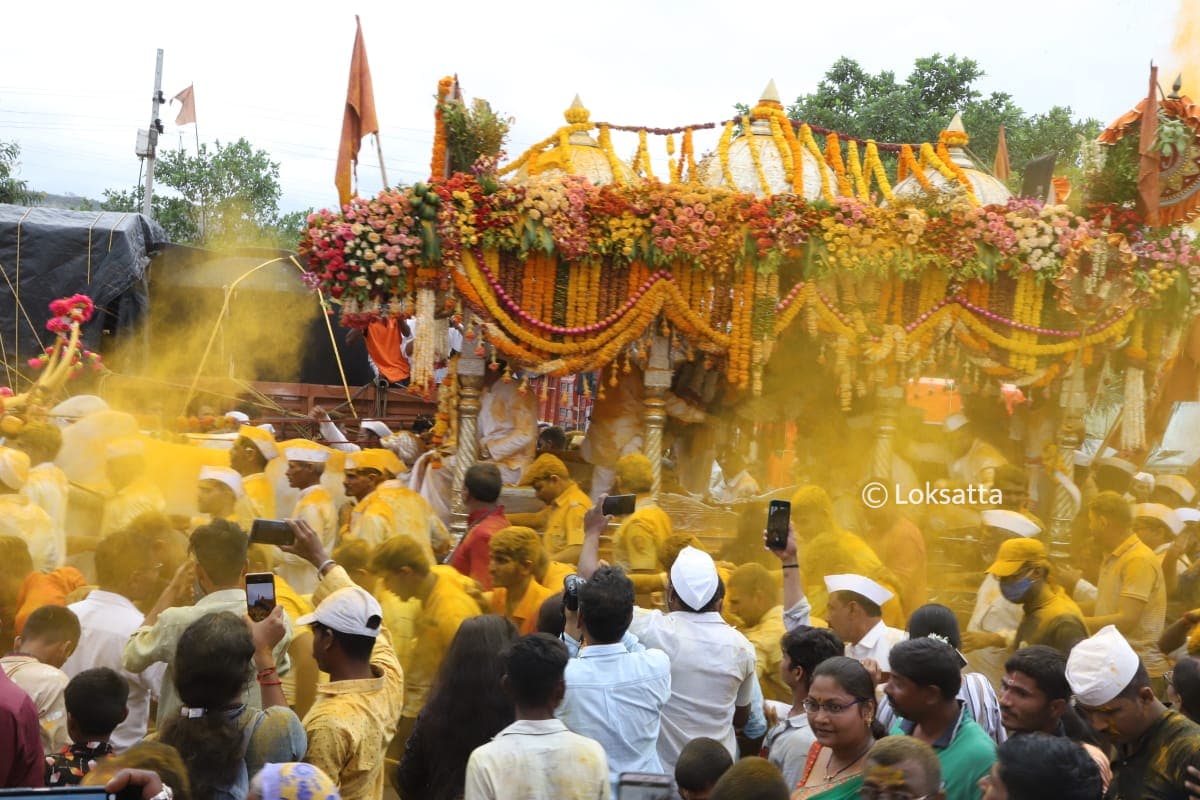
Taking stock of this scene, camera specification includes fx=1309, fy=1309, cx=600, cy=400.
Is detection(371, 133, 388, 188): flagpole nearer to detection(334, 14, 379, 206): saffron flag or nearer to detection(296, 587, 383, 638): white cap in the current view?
detection(334, 14, 379, 206): saffron flag

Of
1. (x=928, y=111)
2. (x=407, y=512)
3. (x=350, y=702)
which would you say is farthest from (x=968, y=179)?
(x=928, y=111)

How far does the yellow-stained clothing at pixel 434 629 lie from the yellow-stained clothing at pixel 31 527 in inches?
90.6

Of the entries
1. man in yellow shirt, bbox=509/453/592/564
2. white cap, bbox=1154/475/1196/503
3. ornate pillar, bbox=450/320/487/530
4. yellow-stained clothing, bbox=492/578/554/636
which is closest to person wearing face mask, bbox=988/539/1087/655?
yellow-stained clothing, bbox=492/578/554/636

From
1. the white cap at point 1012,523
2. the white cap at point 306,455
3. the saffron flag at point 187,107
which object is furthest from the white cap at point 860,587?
the saffron flag at point 187,107

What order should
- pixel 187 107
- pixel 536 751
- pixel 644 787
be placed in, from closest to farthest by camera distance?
pixel 536 751 → pixel 644 787 → pixel 187 107

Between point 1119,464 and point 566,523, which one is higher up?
point 1119,464

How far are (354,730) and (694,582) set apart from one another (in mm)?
1546

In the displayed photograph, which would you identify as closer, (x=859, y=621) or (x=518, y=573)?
(x=859, y=621)

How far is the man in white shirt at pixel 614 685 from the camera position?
15.1ft

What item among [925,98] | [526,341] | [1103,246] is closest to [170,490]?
[526,341]

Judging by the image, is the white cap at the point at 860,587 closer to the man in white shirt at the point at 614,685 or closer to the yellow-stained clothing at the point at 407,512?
the man in white shirt at the point at 614,685

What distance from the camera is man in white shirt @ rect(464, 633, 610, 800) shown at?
3883 mm

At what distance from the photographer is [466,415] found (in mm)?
Result: 11047

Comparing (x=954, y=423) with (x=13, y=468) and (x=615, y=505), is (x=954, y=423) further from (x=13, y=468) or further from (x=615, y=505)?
(x=13, y=468)
